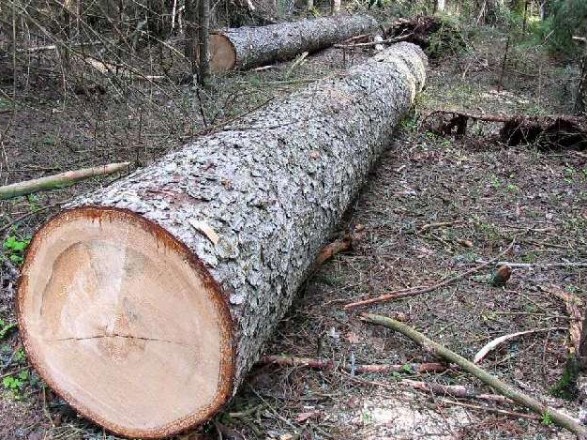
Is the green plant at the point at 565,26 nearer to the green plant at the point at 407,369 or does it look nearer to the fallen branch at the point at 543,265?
the fallen branch at the point at 543,265

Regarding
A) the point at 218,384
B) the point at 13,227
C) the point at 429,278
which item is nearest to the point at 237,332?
the point at 218,384

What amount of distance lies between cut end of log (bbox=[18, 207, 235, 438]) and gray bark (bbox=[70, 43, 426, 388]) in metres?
0.07

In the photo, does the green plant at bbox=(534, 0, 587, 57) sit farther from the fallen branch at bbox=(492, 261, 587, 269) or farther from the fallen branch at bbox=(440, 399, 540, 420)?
the fallen branch at bbox=(440, 399, 540, 420)

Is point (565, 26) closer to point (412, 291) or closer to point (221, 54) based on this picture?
point (221, 54)

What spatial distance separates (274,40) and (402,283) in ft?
20.8

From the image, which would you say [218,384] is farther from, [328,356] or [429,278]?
[429,278]

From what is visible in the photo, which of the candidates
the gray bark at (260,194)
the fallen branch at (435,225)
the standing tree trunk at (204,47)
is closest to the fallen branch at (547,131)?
the fallen branch at (435,225)

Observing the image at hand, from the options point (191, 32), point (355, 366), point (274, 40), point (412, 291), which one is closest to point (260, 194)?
point (355, 366)

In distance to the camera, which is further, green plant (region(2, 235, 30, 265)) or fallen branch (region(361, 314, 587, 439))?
green plant (region(2, 235, 30, 265))

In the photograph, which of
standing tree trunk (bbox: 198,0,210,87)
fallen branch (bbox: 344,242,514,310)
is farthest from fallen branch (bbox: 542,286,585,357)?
standing tree trunk (bbox: 198,0,210,87)

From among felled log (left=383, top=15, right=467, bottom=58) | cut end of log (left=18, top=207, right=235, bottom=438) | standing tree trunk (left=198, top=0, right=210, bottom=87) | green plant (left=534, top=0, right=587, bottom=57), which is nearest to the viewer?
cut end of log (left=18, top=207, right=235, bottom=438)

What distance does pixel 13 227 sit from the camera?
3.39m

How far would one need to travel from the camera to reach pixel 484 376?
2.47 meters

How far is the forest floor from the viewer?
2.34 metres
